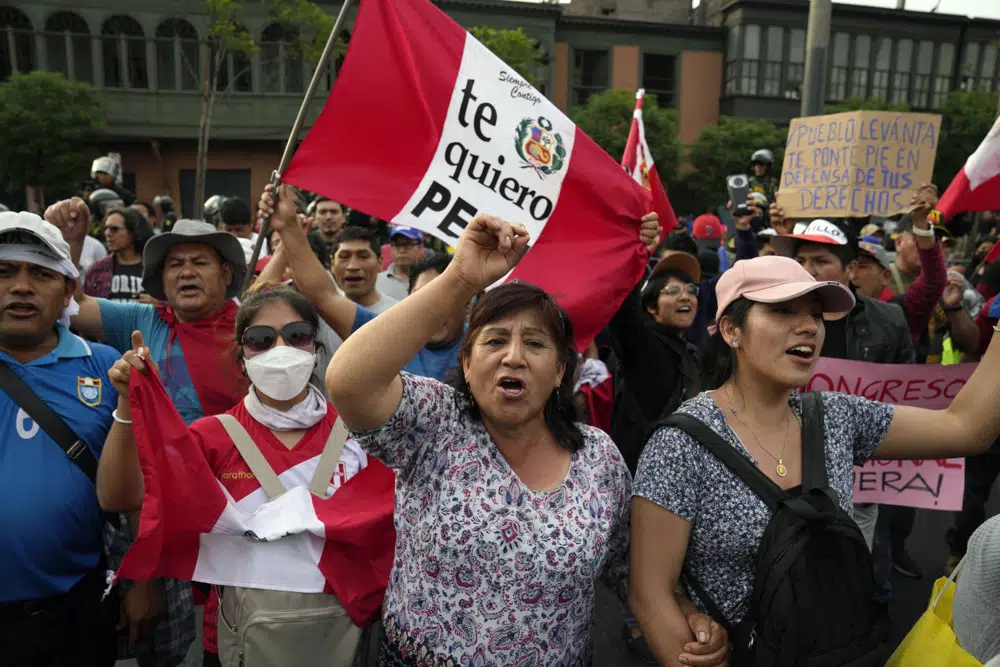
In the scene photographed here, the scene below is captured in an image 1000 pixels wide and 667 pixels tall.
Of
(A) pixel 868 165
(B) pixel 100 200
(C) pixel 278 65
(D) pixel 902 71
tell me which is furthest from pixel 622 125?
(A) pixel 868 165

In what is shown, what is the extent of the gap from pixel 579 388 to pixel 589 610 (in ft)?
5.84

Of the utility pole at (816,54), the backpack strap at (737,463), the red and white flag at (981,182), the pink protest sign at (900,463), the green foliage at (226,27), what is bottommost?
the pink protest sign at (900,463)

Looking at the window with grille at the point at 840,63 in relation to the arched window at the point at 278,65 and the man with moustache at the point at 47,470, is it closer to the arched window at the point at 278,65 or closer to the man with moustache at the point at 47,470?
the arched window at the point at 278,65

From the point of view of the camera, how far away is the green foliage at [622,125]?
25719mm

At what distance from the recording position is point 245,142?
29125 millimetres

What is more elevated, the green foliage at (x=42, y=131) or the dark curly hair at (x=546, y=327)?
the green foliage at (x=42, y=131)

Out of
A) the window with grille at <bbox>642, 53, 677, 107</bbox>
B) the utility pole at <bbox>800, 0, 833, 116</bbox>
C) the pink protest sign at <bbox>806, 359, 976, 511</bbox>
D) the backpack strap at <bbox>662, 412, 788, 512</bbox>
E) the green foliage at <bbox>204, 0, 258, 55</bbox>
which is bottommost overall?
the pink protest sign at <bbox>806, 359, 976, 511</bbox>

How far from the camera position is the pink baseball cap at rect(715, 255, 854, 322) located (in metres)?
1.92

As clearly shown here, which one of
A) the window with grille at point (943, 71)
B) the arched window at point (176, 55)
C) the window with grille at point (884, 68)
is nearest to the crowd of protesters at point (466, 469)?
the arched window at point (176, 55)

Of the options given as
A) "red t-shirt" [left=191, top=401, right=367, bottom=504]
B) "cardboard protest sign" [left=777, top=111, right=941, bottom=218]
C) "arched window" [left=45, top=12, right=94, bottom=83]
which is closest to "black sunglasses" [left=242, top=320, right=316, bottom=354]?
"red t-shirt" [left=191, top=401, right=367, bottom=504]

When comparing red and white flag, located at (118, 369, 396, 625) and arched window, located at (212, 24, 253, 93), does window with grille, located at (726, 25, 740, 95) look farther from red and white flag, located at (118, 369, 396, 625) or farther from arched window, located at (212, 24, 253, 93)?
red and white flag, located at (118, 369, 396, 625)

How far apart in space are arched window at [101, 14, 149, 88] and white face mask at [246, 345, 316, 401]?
1175 inches

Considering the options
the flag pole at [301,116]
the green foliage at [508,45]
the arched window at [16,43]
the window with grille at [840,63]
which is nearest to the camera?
the flag pole at [301,116]

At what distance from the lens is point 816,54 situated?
21.1 ft
